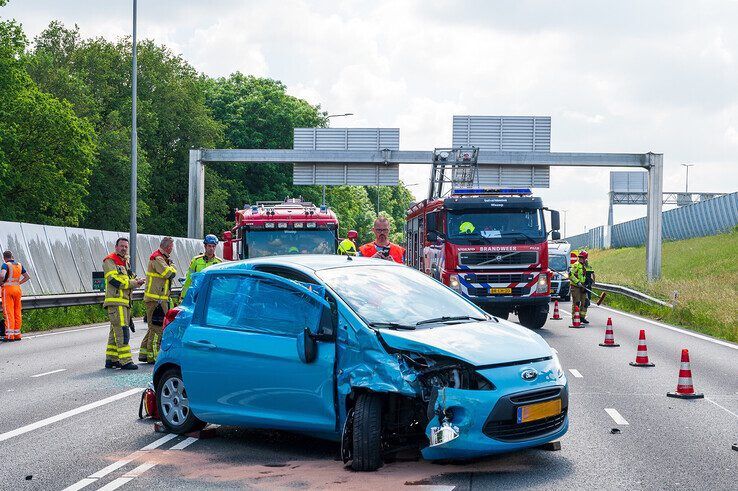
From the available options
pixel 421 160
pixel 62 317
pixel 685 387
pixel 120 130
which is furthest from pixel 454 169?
pixel 120 130

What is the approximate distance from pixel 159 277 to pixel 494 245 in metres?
8.57

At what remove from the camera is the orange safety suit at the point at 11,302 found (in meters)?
21.3

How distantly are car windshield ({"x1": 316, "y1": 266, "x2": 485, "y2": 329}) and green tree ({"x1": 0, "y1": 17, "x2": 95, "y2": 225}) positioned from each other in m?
44.1

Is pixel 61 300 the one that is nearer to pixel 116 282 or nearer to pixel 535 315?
pixel 116 282

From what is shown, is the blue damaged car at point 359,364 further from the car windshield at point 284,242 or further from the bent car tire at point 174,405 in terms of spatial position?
the car windshield at point 284,242

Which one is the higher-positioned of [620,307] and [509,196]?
[509,196]

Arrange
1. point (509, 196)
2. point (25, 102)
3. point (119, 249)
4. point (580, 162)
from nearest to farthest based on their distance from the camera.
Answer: point (119, 249)
point (509, 196)
point (580, 162)
point (25, 102)

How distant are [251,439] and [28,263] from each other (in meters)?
19.8

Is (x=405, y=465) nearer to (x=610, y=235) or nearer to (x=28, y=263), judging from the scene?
(x=28, y=263)

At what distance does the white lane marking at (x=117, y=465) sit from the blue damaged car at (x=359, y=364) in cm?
28

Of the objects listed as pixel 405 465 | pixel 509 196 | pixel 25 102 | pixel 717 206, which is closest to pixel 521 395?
pixel 405 465

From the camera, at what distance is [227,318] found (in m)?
9.27

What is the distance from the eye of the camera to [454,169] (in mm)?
35062

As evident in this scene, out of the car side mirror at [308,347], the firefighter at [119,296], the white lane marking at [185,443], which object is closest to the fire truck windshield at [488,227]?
the firefighter at [119,296]
